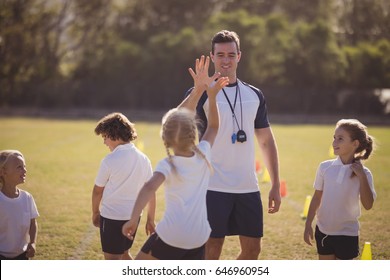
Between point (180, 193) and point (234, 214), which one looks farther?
point (234, 214)

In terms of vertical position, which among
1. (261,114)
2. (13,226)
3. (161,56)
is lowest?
(13,226)

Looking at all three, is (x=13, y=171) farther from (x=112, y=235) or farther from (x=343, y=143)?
(x=343, y=143)

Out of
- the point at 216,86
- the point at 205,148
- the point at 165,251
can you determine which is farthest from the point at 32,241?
the point at 216,86

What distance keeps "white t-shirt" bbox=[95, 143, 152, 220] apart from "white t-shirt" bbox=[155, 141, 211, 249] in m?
0.96

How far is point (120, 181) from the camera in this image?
4.75 meters

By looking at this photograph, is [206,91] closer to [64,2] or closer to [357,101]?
[357,101]

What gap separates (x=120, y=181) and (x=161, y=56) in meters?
34.3

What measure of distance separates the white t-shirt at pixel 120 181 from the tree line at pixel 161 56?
25.2 m

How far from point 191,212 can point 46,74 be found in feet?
129

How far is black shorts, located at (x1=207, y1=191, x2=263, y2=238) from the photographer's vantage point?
469cm

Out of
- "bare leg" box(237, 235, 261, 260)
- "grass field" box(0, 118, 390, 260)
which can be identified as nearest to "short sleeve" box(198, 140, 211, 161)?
"bare leg" box(237, 235, 261, 260)

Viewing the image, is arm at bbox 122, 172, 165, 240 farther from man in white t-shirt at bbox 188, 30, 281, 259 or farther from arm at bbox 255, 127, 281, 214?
arm at bbox 255, 127, 281, 214

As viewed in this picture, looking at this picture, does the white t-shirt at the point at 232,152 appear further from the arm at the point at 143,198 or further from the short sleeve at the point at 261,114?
the arm at the point at 143,198

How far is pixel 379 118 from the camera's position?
29.6 metres
